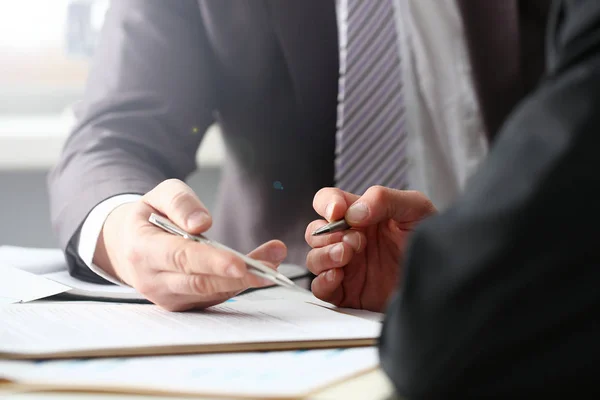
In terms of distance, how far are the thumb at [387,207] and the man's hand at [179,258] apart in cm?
8

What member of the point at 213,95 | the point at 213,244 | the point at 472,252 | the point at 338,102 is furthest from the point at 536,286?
the point at 213,95

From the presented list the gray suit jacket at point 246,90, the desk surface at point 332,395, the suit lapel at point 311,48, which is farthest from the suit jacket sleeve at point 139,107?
the desk surface at point 332,395

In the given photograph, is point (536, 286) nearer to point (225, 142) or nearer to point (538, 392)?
point (538, 392)

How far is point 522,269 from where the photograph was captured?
0.21 m

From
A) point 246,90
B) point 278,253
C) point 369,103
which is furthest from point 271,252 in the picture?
point 246,90

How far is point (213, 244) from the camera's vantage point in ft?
1.39

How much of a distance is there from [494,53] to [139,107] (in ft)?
1.53

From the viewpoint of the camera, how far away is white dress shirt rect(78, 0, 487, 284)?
2.58ft

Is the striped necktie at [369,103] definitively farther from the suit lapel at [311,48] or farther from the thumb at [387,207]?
the thumb at [387,207]

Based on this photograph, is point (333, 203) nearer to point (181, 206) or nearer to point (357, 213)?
point (357, 213)

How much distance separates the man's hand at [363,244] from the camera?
1.68 ft

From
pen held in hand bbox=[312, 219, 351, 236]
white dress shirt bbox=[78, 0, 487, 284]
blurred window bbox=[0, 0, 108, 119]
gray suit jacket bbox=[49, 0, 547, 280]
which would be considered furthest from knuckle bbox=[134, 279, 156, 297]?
blurred window bbox=[0, 0, 108, 119]

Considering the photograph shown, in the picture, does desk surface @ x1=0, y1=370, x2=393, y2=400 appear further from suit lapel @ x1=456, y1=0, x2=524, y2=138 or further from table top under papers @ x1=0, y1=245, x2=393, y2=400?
suit lapel @ x1=456, y1=0, x2=524, y2=138

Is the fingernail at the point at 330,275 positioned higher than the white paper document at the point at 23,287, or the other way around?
the white paper document at the point at 23,287
